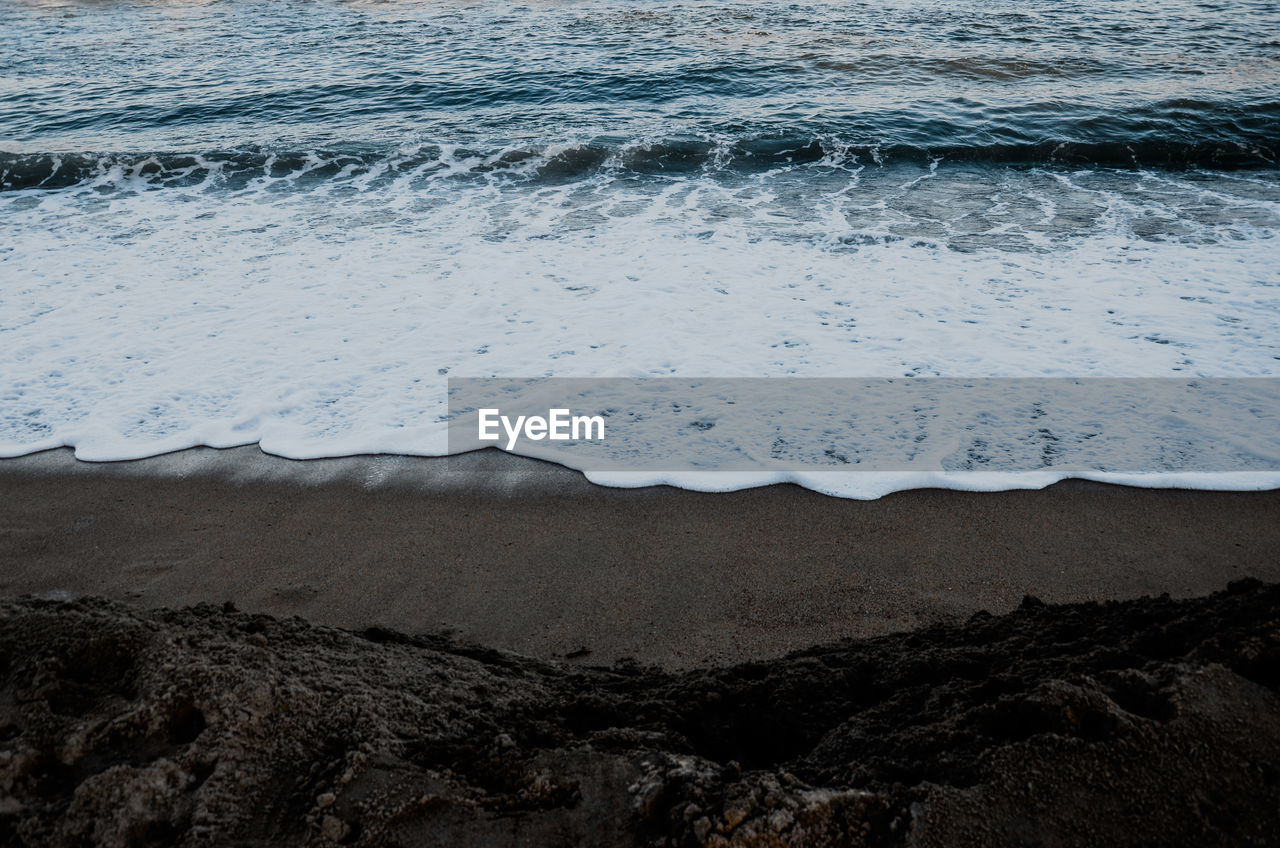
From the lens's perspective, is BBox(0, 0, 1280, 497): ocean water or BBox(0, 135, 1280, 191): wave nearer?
BBox(0, 0, 1280, 497): ocean water

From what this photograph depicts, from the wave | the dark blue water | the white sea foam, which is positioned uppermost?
the dark blue water

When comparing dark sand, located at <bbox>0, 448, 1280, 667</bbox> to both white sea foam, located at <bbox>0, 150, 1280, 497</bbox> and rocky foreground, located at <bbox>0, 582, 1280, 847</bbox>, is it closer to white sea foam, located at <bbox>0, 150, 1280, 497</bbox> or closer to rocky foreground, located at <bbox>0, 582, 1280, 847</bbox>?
white sea foam, located at <bbox>0, 150, 1280, 497</bbox>

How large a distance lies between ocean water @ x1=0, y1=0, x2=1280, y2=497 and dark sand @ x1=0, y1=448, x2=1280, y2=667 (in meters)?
0.24

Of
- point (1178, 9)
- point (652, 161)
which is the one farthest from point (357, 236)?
point (1178, 9)

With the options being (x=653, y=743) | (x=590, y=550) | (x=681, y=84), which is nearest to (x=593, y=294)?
(x=590, y=550)

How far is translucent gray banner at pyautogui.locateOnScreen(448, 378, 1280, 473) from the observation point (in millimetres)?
3779

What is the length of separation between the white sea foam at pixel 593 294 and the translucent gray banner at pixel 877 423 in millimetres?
133

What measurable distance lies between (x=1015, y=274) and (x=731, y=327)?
228 cm

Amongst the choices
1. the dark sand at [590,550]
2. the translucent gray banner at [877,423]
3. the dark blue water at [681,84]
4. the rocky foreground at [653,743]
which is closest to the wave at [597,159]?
the dark blue water at [681,84]

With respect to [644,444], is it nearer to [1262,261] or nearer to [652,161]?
[1262,261]

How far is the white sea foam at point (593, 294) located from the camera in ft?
14.5

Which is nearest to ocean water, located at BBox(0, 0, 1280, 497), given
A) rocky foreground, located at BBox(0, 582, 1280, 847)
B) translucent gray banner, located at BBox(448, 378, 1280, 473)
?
translucent gray banner, located at BBox(448, 378, 1280, 473)

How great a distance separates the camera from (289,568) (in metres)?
3.23

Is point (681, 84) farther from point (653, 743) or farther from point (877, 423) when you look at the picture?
point (653, 743)
